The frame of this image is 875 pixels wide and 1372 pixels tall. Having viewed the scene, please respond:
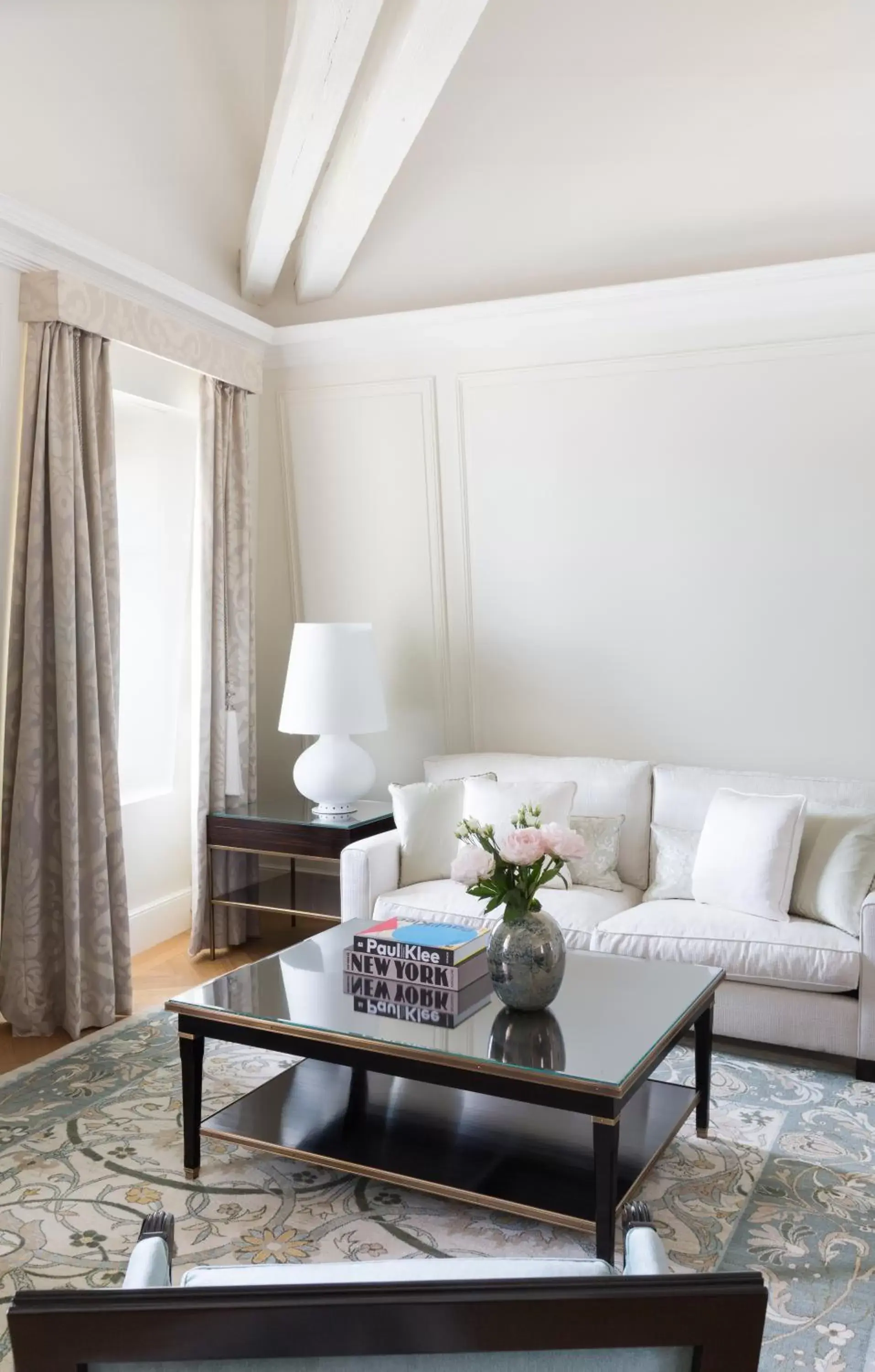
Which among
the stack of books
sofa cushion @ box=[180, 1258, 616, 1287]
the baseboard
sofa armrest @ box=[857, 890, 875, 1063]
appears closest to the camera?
sofa cushion @ box=[180, 1258, 616, 1287]

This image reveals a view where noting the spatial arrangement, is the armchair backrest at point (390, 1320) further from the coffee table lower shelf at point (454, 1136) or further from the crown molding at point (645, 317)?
the crown molding at point (645, 317)

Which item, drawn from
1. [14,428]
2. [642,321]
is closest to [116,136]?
[14,428]

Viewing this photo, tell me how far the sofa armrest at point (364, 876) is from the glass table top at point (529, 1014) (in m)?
0.80

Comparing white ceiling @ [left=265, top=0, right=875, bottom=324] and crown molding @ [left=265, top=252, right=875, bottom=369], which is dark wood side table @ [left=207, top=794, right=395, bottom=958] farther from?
white ceiling @ [left=265, top=0, right=875, bottom=324]

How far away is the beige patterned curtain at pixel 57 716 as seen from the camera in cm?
361

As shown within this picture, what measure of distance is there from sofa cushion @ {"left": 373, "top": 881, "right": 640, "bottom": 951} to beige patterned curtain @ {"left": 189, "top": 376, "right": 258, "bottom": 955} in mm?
1008

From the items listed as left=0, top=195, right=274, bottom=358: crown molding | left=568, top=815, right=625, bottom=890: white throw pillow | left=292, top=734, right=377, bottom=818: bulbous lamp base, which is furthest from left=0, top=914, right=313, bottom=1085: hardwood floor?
left=0, top=195, right=274, bottom=358: crown molding

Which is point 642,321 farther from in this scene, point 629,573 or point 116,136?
point 116,136

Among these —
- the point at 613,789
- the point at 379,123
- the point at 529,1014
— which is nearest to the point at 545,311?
the point at 379,123

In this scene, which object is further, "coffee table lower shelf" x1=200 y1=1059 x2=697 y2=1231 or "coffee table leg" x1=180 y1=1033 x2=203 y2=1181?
"coffee table leg" x1=180 y1=1033 x2=203 y2=1181

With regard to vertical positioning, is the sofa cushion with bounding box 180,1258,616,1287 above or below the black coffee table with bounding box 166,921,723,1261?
above

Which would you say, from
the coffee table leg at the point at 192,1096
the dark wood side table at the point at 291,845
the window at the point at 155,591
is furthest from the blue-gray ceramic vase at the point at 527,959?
the window at the point at 155,591

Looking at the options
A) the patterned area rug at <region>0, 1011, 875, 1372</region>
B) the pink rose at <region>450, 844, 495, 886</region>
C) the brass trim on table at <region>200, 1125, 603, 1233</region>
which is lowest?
the patterned area rug at <region>0, 1011, 875, 1372</region>

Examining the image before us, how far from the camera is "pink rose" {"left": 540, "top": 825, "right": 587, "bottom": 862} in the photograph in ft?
8.45
